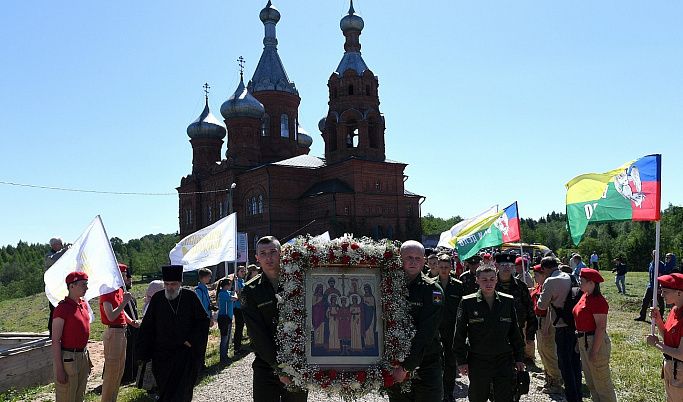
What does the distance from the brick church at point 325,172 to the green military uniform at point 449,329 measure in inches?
1206

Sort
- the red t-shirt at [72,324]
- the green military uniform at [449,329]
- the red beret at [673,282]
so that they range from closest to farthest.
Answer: the red beret at [673,282] → the red t-shirt at [72,324] → the green military uniform at [449,329]

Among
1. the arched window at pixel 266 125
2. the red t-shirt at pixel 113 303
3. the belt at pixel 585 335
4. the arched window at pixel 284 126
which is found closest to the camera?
the belt at pixel 585 335

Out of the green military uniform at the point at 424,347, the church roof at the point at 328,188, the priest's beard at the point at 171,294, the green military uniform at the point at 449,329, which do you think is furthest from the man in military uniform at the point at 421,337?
the church roof at the point at 328,188

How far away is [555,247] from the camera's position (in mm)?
80500

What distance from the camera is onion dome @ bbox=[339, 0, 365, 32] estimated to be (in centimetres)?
4334

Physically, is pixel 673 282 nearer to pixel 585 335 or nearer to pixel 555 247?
pixel 585 335

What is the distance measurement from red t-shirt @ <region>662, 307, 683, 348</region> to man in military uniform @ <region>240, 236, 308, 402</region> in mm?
3530

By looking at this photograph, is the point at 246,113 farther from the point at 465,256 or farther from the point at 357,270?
the point at 357,270

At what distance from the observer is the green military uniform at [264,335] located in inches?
181

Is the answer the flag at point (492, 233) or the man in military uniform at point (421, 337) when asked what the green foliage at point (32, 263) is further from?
the man in military uniform at point (421, 337)

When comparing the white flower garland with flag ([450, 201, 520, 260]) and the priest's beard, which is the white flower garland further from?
flag ([450, 201, 520, 260])

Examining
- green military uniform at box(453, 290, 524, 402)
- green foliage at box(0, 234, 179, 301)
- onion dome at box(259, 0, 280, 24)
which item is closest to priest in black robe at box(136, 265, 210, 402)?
green military uniform at box(453, 290, 524, 402)

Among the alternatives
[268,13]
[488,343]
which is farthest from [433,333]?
[268,13]

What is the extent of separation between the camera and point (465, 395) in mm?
7520
